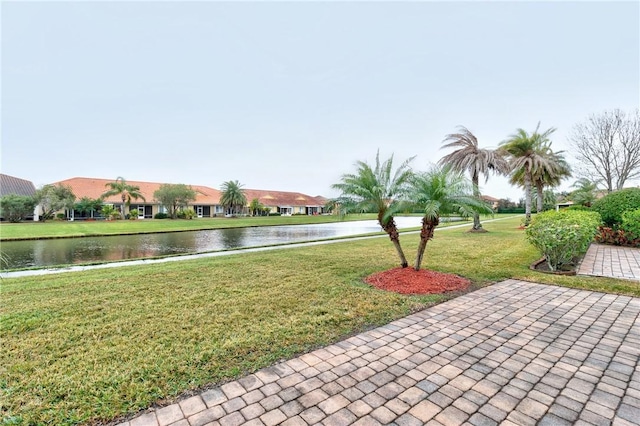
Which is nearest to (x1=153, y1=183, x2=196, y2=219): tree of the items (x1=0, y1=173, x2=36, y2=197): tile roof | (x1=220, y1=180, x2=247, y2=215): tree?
(x1=220, y1=180, x2=247, y2=215): tree

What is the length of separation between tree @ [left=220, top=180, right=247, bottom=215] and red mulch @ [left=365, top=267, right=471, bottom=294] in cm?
4317

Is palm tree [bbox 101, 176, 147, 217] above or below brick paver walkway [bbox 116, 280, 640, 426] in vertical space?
above

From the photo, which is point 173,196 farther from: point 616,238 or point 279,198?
point 616,238

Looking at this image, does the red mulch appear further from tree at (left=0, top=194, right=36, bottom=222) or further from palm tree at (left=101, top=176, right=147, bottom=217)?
palm tree at (left=101, top=176, right=147, bottom=217)

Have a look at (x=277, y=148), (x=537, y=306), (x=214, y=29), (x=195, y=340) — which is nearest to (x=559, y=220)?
(x=537, y=306)

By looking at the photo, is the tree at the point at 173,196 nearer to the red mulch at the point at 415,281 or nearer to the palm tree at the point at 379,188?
the palm tree at the point at 379,188

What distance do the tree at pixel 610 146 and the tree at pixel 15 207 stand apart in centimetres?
5053

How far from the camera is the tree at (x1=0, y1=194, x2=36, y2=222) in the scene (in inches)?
1129

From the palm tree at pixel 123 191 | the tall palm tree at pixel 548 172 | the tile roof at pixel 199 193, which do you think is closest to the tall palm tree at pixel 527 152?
the tall palm tree at pixel 548 172

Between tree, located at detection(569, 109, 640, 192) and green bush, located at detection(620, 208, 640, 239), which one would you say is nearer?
green bush, located at detection(620, 208, 640, 239)

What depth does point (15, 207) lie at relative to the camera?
2898cm

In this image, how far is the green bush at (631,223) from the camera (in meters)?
10.6

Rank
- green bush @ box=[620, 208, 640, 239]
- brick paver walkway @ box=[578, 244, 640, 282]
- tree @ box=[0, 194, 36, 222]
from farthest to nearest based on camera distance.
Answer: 1. tree @ box=[0, 194, 36, 222]
2. green bush @ box=[620, 208, 640, 239]
3. brick paver walkway @ box=[578, 244, 640, 282]

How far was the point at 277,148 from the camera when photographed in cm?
3828
